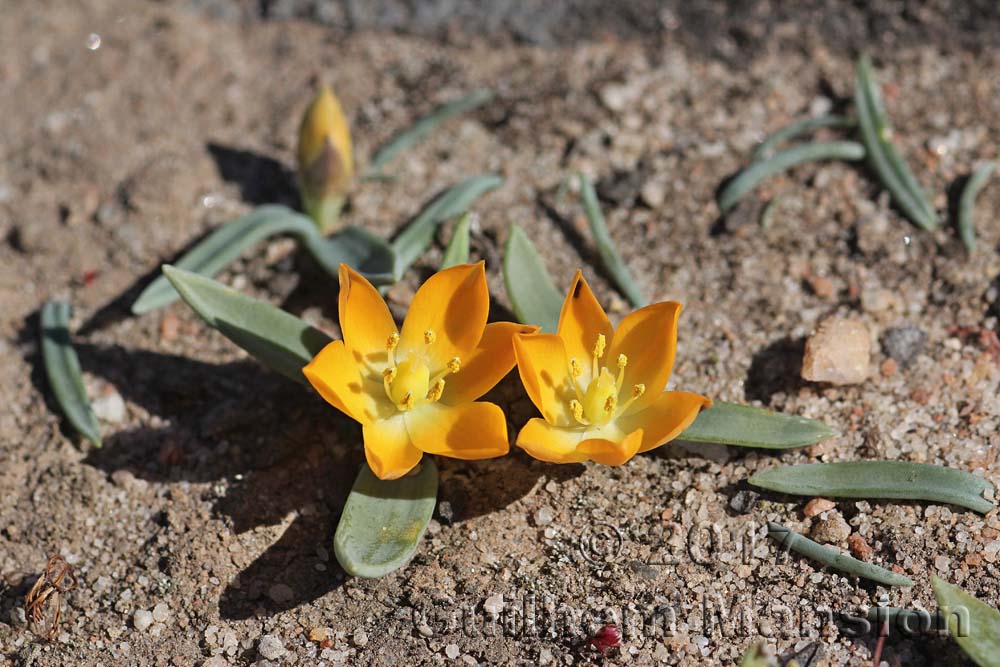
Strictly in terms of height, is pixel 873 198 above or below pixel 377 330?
below

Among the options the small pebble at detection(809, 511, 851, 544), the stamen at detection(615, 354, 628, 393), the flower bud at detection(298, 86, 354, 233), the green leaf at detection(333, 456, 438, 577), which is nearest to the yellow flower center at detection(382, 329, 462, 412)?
the green leaf at detection(333, 456, 438, 577)

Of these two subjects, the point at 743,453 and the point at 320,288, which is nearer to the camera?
the point at 743,453

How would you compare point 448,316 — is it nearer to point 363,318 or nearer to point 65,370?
point 363,318

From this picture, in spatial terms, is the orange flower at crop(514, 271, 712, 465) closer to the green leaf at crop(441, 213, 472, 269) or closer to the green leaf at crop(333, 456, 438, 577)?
the green leaf at crop(333, 456, 438, 577)

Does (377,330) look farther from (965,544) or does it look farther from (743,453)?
(965,544)

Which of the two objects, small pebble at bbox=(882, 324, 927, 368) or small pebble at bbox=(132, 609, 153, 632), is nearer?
small pebble at bbox=(132, 609, 153, 632)

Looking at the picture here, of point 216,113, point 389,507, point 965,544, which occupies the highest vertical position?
point 216,113

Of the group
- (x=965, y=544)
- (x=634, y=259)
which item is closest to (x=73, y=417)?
(x=634, y=259)
